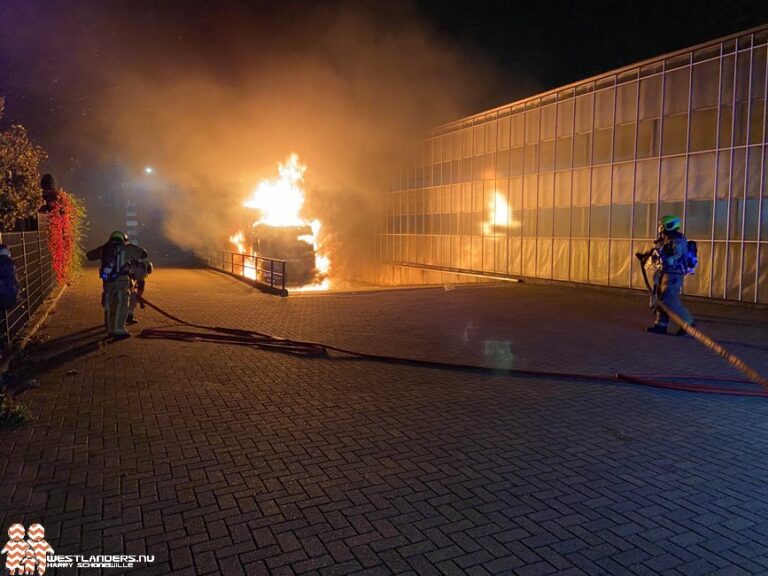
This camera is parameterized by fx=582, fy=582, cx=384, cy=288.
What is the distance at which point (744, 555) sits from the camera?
264 centimetres

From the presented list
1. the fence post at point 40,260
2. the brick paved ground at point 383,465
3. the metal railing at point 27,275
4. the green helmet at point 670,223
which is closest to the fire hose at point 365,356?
the brick paved ground at point 383,465

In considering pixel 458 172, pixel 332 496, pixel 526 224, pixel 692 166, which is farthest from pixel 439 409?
pixel 458 172

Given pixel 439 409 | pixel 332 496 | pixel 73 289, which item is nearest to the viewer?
pixel 332 496

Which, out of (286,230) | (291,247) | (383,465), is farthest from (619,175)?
(383,465)

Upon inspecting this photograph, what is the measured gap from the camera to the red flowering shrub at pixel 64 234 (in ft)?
42.0

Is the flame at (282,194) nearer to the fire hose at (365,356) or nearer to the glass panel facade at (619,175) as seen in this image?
the glass panel facade at (619,175)

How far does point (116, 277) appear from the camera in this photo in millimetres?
7660

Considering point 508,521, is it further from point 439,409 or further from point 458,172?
point 458,172

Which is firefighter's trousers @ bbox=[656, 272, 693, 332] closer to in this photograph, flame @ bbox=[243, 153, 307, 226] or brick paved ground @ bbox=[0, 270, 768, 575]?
brick paved ground @ bbox=[0, 270, 768, 575]

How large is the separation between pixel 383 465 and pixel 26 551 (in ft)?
6.29

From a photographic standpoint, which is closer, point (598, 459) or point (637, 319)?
point (598, 459)

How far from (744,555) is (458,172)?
19.3 meters

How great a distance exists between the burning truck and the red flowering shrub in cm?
627

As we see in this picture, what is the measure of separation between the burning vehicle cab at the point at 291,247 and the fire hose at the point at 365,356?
1233cm
